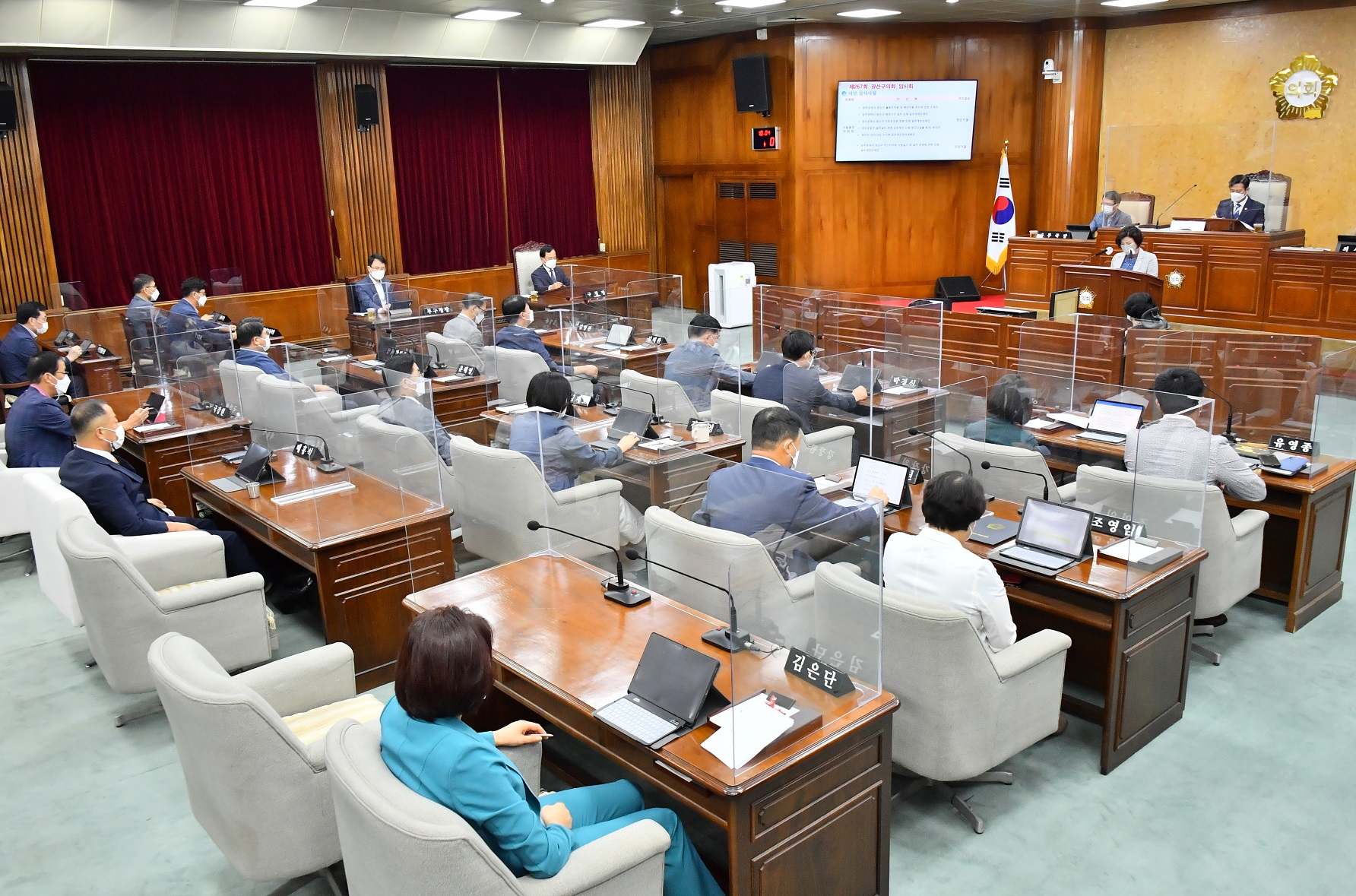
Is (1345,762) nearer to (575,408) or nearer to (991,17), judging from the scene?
(575,408)

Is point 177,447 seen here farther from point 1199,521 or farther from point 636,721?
point 1199,521

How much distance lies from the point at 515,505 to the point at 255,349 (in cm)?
355

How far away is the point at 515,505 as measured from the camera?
475cm

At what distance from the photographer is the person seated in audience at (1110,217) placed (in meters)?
10.2

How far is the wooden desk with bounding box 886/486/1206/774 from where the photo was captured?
3.54 meters

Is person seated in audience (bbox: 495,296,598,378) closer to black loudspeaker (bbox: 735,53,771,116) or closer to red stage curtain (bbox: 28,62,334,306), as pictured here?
A: red stage curtain (bbox: 28,62,334,306)

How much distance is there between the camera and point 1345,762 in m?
3.69

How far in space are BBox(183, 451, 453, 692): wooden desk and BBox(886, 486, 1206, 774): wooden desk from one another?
93.1 inches

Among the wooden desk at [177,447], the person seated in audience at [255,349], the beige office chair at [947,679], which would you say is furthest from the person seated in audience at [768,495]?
the person seated in audience at [255,349]

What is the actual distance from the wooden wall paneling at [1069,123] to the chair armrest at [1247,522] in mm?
8984

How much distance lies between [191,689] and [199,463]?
3.23 metres

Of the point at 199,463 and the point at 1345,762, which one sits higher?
the point at 199,463

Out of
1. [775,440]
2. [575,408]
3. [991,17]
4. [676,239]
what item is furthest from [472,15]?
[775,440]

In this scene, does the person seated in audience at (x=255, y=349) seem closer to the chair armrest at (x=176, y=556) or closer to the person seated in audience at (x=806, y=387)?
the chair armrest at (x=176, y=556)
